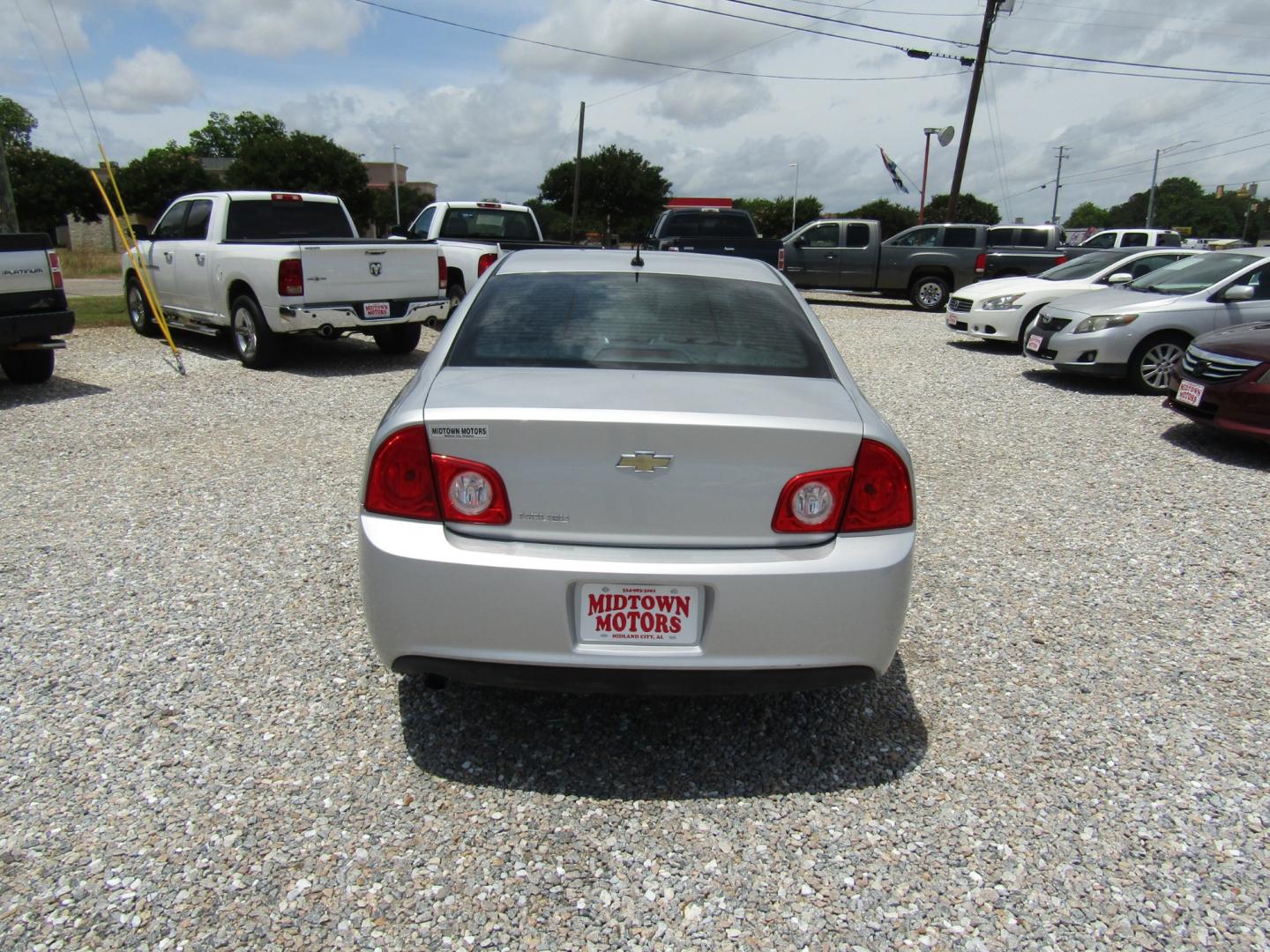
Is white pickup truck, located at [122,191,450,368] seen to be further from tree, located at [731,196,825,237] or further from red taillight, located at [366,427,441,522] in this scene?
tree, located at [731,196,825,237]

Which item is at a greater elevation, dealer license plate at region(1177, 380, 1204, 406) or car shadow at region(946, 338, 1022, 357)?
dealer license plate at region(1177, 380, 1204, 406)

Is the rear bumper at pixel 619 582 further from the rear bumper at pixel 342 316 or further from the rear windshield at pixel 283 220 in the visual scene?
the rear windshield at pixel 283 220

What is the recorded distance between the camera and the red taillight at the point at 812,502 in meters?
2.53

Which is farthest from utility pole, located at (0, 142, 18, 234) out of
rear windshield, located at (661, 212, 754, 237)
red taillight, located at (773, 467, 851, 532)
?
red taillight, located at (773, 467, 851, 532)

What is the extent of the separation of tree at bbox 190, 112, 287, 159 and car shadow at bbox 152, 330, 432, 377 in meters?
92.7

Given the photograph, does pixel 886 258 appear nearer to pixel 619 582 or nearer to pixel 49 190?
pixel 619 582

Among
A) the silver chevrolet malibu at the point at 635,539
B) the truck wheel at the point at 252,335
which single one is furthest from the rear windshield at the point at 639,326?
the truck wheel at the point at 252,335

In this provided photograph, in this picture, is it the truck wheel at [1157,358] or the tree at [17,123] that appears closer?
the truck wheel at [1157,358]

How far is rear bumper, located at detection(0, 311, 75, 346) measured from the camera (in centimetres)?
797

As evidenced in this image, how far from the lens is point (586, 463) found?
2.48 meters

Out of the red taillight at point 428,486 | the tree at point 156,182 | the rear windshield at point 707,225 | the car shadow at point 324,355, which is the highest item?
the tree at point 156,182

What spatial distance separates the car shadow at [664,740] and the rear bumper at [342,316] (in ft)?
22.9

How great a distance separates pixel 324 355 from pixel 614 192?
51.1 metres

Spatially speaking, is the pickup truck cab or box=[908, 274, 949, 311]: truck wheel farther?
box=[908, 274, 949, 311]: truck wheel
